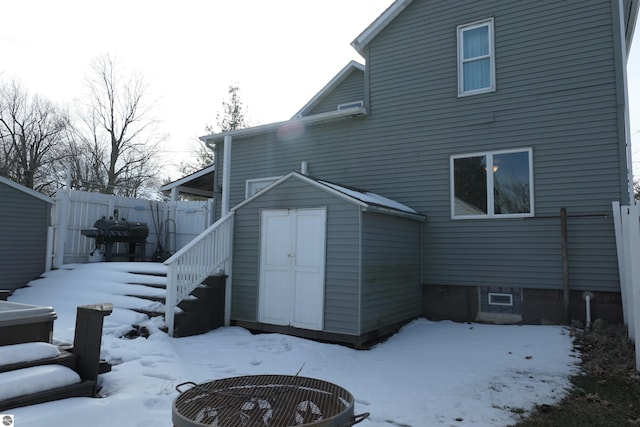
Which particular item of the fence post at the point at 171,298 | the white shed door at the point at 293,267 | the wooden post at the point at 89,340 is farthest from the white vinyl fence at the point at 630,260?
the fence post at the point at 171,298

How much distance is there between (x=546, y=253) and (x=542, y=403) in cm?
395

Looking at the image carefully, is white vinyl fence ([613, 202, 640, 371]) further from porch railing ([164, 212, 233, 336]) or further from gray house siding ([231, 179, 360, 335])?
porch railing ([164, 212, 233, 336])

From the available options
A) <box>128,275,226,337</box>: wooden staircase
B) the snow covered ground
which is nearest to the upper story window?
the snow covered ground

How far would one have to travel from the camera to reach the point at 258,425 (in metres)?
2.12

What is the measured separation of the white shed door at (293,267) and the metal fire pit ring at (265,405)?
153 inches

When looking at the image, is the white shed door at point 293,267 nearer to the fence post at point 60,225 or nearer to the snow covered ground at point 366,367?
the snow covered ground at point 366,367

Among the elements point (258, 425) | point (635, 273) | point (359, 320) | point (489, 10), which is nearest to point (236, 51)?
point (489, 10)

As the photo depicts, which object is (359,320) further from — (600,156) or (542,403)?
(600,156)

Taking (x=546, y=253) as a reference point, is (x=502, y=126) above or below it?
above

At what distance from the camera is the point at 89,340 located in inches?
160

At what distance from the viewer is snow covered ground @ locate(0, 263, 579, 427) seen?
12.2 ft

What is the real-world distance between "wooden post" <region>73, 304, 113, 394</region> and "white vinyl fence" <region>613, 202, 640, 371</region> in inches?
227

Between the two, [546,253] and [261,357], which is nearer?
[261,357]

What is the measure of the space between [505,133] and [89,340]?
7338 mm
